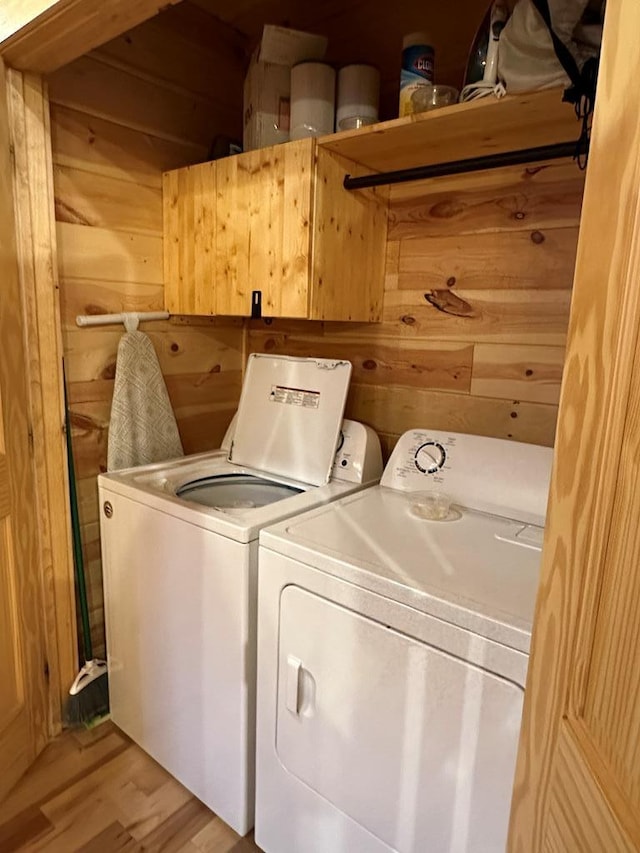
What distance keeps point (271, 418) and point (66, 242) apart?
2.81 ft

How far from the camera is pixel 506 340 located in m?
1.65

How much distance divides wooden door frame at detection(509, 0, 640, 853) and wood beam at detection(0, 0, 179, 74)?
113cm

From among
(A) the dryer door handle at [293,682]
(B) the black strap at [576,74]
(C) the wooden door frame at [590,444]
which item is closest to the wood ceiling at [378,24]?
(B) the black strap at [576,74]

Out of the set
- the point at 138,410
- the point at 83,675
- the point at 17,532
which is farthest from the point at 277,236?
the point at 83,675

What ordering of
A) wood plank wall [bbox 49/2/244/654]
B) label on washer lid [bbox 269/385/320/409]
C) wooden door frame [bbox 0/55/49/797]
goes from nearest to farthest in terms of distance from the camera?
wooden door frame [bbox 0/55/49/797]
wood plank wall [bbox 49/2/244/654]
label on washer lid [bbox 269/385/320/409]

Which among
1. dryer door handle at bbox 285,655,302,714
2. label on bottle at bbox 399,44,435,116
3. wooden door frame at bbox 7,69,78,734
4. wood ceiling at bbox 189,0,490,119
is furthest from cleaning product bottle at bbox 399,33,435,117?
dryer door handle at bbox 285,655,302,714

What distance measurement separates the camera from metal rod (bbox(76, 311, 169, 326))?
180 cm

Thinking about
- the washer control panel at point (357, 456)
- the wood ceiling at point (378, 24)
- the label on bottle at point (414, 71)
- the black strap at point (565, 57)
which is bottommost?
the washer control panel at point (357, 456)

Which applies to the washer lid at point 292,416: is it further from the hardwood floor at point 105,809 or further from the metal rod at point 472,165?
the hardwood floor at point 105,809

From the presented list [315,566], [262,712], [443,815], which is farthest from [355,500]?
[443,815]

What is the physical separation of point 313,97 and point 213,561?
53.4 inches

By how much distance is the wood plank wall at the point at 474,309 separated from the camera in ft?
5.06

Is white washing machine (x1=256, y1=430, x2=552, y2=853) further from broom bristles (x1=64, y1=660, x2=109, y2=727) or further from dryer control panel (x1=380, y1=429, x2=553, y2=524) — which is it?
Answer: broom bristles (x1=64, y1=660, x2=109, y2=727)

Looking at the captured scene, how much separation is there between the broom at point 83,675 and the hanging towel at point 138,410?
152 millimetres
